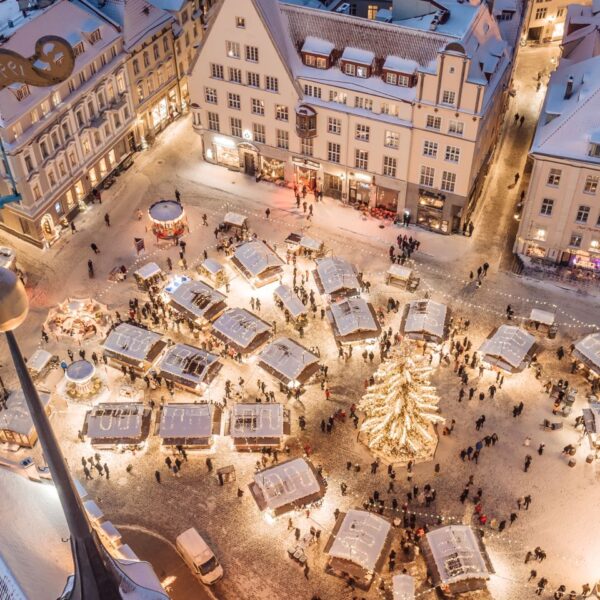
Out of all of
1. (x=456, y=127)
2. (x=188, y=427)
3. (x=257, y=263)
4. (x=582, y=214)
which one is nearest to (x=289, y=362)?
(x=188, y=427)

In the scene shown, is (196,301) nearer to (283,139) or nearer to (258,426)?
(258,426)

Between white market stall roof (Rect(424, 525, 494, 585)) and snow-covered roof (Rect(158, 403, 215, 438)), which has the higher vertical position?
snow-covered roof (Rect(158, 403, 215, 438))

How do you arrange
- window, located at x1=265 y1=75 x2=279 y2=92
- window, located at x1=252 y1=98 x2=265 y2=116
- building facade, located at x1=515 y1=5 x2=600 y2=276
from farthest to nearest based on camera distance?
window, located at x1=252 y1=98 x2=265 y2=116, window, located at x1=265 y1=75 x2=279 y2=92, building facade, located at x1=515 y1=5 x2=600 y2=276

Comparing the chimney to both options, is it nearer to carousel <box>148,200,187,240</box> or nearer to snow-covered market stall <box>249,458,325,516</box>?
carousel <box>148,200,187,240</box>

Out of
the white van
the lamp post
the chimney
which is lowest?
the white van

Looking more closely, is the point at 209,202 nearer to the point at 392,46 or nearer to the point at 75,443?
the point at 392,46

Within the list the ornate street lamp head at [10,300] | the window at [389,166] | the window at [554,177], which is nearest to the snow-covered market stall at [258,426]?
the window at [389,166]

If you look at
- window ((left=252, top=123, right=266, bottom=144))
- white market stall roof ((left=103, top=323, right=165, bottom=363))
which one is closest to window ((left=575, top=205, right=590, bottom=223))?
window ((left=252, top=123, right=266, bottom=144))
